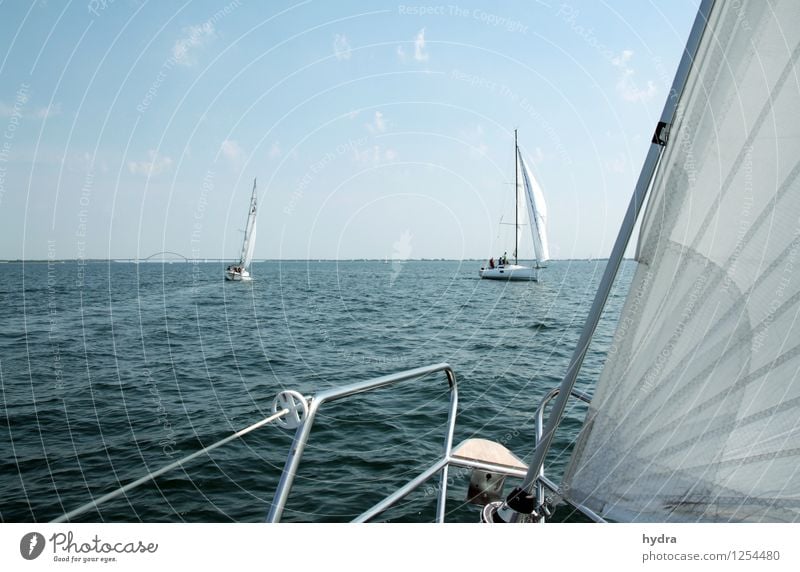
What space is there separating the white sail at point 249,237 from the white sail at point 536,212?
22.1 meters

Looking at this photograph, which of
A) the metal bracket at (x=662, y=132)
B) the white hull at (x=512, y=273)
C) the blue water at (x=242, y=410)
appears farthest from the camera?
the white hull at (x=512, y=273)

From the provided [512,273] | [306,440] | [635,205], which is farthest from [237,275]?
[635,205]

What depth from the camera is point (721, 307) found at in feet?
5.16

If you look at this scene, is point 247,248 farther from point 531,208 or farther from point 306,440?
point 306,440

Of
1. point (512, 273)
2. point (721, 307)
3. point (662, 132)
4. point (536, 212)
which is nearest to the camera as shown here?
point (662, 132)

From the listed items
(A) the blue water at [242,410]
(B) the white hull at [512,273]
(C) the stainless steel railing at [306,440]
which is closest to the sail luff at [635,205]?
(C) the stainless steel railing at [306,440]

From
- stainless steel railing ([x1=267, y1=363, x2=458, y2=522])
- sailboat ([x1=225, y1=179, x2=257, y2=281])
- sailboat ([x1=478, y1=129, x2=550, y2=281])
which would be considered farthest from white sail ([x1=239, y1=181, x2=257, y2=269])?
stainless steel railing ([x1=267, y1=363, x2=458, y2=522])

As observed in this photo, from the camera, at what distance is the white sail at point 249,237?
136 feet
